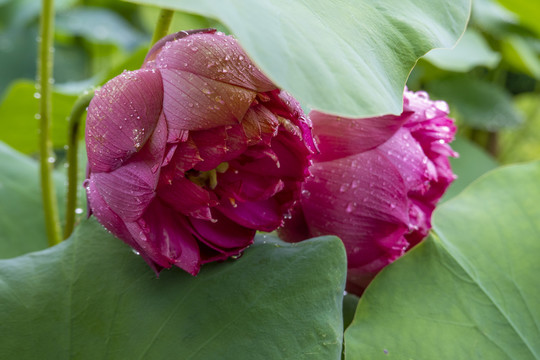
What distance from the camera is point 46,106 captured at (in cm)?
Answer: 53

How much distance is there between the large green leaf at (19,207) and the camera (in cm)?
64

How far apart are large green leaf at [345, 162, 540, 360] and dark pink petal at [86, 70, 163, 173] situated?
0.21 m

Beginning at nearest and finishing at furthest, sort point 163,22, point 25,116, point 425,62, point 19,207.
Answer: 1. point 163,22
2. point 19,207
3. point 25,116
4. point 425,62

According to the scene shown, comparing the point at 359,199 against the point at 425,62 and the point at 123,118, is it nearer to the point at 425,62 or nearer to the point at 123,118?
the point at 123,118

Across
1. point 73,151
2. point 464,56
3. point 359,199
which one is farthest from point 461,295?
point 464,56

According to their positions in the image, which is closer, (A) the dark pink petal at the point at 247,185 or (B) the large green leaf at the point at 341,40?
(B) the large green leaf at the point at 341,40

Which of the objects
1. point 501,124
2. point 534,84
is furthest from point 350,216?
point 534,84

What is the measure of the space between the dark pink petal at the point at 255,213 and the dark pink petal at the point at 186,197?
2cm

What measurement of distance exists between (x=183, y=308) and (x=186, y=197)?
95mm

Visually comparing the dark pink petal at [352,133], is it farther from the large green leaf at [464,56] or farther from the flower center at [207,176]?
the large green leaf at [464,56]

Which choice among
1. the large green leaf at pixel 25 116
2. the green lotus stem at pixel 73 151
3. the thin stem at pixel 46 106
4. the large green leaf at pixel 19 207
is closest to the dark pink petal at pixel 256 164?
the green lotus stem at pixel 73 151

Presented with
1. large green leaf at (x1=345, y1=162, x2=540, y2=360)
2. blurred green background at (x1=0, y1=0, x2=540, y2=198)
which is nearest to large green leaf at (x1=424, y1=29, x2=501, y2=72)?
blurred green background at (x1=0, y1=0, x2=540, y2=198)

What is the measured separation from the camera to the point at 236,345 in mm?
383

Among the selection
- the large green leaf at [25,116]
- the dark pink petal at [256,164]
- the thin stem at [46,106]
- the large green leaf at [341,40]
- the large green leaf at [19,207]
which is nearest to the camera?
the large green leaf at [341,40]
